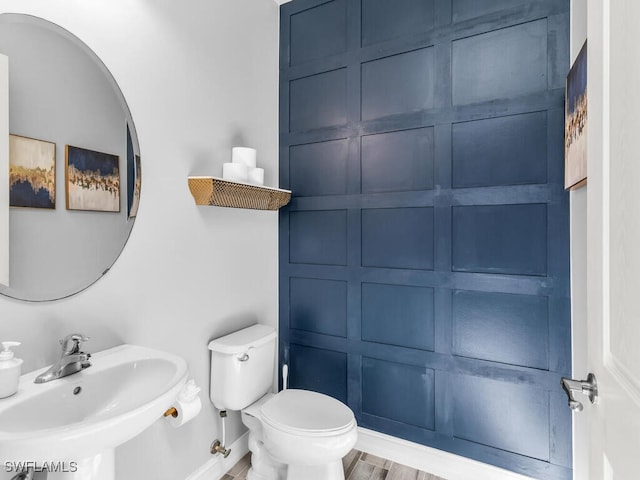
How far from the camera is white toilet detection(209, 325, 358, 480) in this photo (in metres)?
1.53

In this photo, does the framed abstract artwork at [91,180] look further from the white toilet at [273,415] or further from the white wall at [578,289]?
the white wall at [578,289]

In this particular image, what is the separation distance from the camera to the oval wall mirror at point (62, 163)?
113 centimetres

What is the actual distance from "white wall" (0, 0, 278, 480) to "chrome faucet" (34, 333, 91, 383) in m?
0.10

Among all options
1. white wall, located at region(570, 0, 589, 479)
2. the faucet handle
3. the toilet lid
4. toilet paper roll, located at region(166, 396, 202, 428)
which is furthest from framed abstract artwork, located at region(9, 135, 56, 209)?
white wall, located at region(570, 0, 589, 479)

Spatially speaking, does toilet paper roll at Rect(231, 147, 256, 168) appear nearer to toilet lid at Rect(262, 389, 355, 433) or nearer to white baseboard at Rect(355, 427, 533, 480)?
toilet lid at Rect(262, 389, 355, 433)

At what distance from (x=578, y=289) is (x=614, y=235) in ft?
3.88

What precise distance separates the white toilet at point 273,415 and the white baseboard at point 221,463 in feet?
0.54

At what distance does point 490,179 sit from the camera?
5.83 ft

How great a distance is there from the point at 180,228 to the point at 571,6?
1.99m

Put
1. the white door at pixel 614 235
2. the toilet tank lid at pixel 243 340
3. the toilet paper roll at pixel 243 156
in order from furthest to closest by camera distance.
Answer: the toilet paper roll at pixel 243 156
the toilet tank lid at pixel 243 340
the white door at pixel 614 235

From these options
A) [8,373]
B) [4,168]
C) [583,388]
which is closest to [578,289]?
[583,388]

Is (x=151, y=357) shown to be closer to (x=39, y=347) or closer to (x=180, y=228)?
(x=39, y=347)

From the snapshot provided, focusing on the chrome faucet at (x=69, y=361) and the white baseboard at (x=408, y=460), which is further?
the white baseboard at (x=408, y=460)

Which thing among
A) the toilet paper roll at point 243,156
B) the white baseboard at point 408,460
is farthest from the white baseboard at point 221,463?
Result: the toilet paper roll at point 243,156
